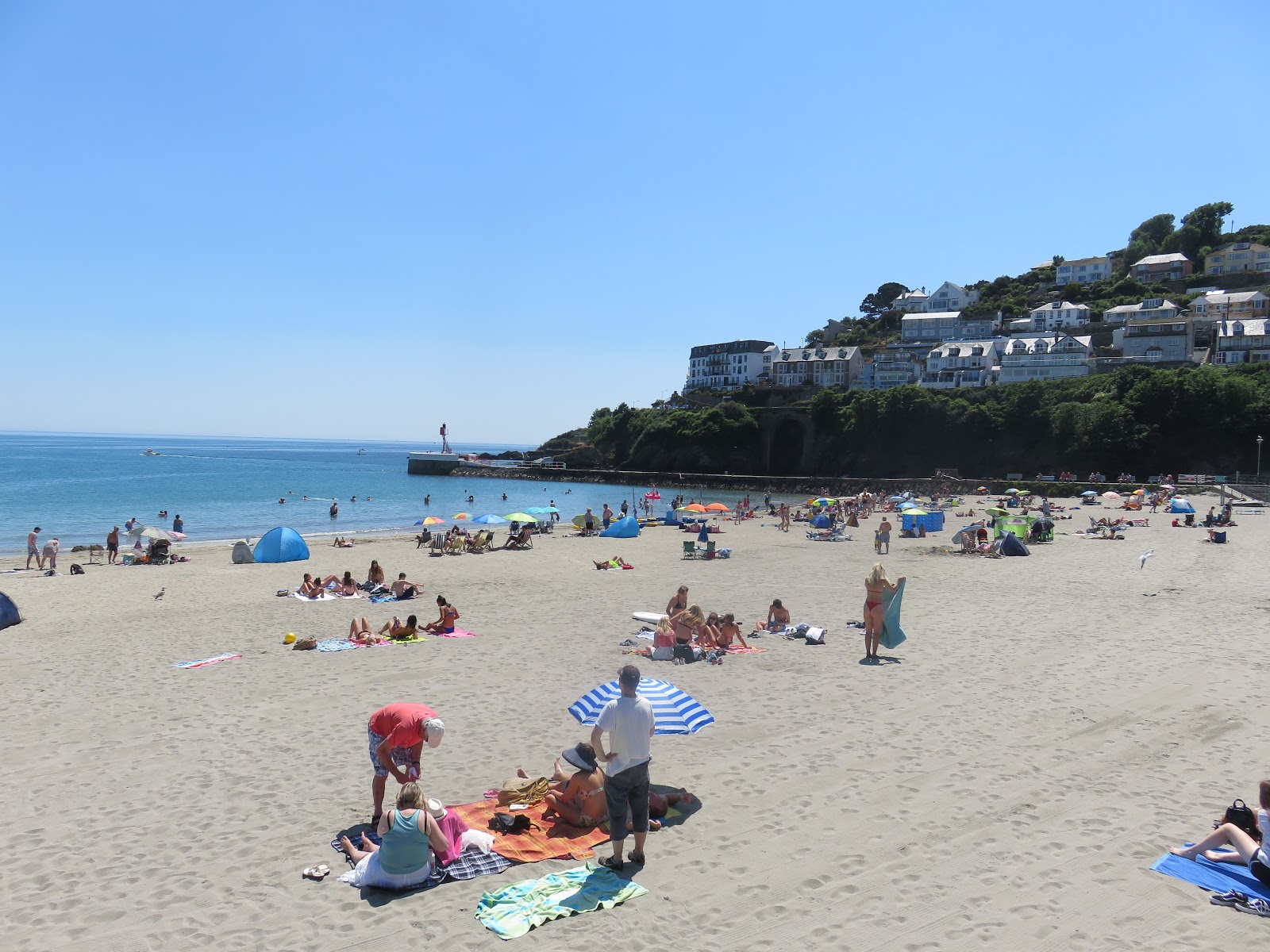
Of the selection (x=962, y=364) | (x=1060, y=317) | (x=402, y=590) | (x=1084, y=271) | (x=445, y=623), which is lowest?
(x=402, y=590)

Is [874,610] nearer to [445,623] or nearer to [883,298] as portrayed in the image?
[445,623]

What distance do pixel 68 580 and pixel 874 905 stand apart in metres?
22.2

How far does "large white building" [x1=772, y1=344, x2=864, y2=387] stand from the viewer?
327ft

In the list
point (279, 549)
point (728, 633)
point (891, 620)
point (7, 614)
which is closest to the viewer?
point (891, 620)

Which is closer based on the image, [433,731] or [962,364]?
[433,731]

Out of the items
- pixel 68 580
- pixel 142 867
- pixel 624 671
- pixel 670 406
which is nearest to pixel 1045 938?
pixel 624 671

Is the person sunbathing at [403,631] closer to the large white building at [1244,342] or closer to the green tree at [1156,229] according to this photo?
the large white building at [1244,342]

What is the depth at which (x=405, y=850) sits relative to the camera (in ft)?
17.1

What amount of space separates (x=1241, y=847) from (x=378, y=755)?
6.13m

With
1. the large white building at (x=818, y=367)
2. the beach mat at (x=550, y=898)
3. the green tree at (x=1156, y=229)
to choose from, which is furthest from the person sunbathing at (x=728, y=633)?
the green tree at (x=1156, y=229)

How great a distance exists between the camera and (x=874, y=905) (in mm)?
4980

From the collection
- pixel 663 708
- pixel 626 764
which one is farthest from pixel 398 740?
pixel 663 708

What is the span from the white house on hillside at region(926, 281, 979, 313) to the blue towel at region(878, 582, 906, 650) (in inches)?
4256

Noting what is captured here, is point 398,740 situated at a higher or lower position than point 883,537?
higher
